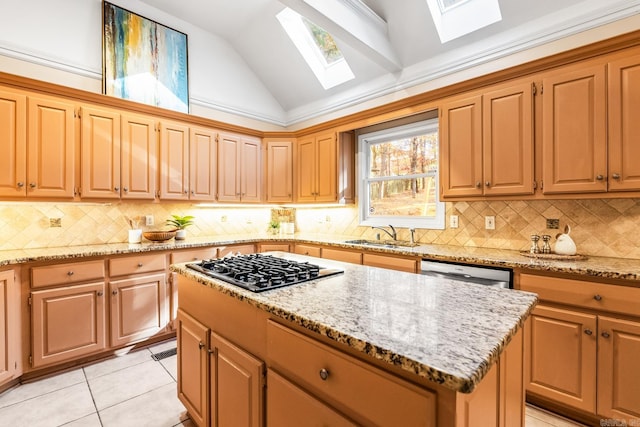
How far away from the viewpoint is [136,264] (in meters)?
2.82

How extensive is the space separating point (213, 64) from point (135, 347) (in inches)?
138

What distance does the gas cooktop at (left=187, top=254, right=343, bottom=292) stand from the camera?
1.35 metres

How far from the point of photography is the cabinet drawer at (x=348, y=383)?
74cm

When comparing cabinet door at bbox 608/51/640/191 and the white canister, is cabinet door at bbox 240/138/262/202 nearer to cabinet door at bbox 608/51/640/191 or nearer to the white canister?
the white canister

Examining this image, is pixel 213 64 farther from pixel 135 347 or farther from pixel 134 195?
pixel 135 347

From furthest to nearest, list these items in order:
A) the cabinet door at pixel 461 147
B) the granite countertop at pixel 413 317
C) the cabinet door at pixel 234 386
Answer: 1. the cabinet door at pixel 461 147
2. the cabinet door at pixel 234 386
3. the granite countertop at pixel 413 317

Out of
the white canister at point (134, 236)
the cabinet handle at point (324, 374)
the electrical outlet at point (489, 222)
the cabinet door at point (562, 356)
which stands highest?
the electrical outlet at point (489, 222)

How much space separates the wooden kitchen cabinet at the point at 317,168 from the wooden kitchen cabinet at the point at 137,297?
1.95 meters

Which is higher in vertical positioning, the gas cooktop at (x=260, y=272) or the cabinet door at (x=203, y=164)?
the cabinet door at (x=203, y=164)

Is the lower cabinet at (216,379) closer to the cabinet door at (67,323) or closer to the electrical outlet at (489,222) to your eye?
the cabinet door at (67,323)

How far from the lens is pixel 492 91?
2.54 meters

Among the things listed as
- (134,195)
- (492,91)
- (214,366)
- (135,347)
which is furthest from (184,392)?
(492,91)

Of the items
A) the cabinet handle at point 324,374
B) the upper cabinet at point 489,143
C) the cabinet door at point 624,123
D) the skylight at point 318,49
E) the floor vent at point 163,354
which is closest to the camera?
the cabinet handle at point 324,374

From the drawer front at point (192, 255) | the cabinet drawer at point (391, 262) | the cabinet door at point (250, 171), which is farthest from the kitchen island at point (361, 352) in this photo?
the cabinet door at point (250, 171)
